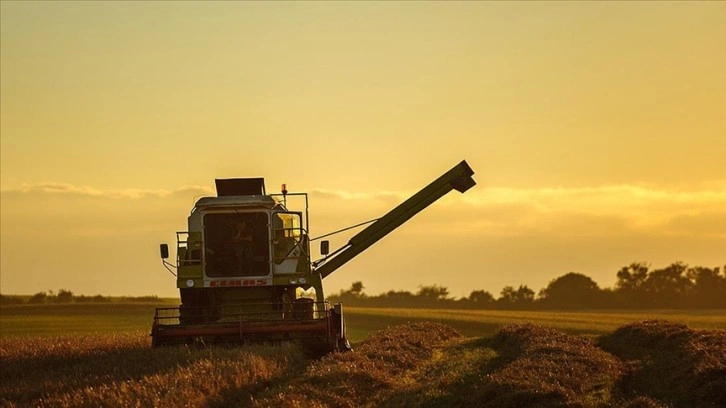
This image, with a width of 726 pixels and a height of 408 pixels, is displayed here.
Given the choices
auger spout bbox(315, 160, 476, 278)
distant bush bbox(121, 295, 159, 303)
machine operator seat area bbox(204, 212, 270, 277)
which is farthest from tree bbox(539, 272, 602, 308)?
machine operator seat area bbox(204, 212, 270, 277)

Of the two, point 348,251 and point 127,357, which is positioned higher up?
point 348,251

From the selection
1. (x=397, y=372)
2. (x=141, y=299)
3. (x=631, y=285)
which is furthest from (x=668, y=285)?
(x=397, y=372)

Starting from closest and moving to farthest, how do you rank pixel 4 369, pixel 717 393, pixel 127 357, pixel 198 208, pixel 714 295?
pixel 717 393 → pixel 127 357 → pixel 4 369 → pixel 198 208 → pixel 714 295

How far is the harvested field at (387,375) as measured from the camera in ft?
56.9

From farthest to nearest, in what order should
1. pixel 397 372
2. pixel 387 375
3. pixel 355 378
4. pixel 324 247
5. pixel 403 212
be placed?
pixel 403 212
pixel 324 247
pixel 397 372
pixel 387 375
pixel 355 378

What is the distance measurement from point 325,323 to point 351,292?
206 feet

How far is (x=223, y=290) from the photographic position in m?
28.4

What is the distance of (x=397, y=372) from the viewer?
22797 millimetres

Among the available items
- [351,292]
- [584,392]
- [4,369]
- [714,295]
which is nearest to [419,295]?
[351,292]

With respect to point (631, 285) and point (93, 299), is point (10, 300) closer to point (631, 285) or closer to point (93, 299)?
point (93, 299)

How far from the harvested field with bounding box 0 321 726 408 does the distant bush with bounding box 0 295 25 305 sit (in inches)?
1698

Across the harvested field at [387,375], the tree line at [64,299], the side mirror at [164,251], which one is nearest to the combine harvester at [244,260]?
the side mirror at [164,251]

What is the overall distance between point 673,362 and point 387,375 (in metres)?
5.89

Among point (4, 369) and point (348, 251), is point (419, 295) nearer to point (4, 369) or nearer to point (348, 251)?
point (348, 251)
